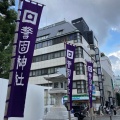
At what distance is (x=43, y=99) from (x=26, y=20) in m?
12.5

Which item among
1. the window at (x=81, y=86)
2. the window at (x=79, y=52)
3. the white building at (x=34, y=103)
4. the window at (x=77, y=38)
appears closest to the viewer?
the white building at (x=34, y=103)

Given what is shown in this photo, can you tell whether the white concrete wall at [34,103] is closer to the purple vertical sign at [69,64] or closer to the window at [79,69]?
the purple vertical sign at [69,64]

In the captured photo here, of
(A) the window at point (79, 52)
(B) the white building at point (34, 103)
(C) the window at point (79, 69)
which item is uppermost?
(A) the window at point (79, 52)

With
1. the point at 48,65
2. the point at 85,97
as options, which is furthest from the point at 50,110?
the point at 48,65

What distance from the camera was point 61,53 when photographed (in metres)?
37.2

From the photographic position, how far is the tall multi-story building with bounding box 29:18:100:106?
34344mm

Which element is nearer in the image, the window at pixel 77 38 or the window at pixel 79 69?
the window at pixel 79 69

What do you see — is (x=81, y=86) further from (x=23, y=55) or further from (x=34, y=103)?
(x=23, y=55)

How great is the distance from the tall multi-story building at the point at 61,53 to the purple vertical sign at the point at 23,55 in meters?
27.4

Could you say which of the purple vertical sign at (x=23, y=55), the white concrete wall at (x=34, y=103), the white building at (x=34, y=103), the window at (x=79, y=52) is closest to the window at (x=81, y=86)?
the window at (x=79, y=52)

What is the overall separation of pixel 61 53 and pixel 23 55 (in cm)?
3125

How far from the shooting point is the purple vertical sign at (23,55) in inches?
221

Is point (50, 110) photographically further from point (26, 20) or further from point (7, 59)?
point (26, 20)

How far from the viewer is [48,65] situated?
127 ft
